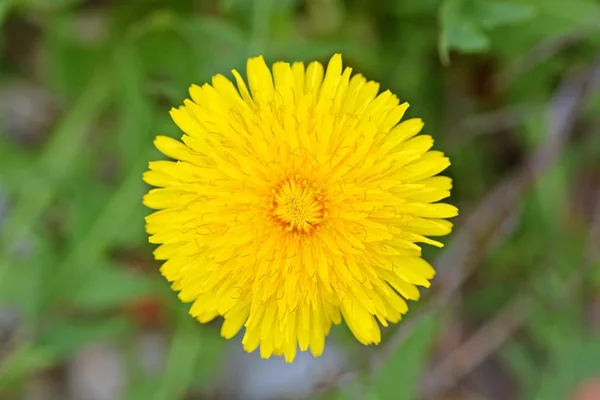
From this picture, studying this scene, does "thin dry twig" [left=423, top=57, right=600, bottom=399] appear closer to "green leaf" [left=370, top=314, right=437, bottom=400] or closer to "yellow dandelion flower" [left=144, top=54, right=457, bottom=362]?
"green leaf" [left=370, top=314, right=437, bottom=400]

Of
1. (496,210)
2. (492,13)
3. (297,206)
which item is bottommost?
(496,210)

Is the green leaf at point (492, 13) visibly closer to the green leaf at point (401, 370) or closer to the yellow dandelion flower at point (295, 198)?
the yellow dandelion flower at point (295, 198)

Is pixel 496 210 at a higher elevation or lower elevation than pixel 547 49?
lower

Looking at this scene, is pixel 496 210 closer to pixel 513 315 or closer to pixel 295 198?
pixel 513 315

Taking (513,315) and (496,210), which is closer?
(496,210)

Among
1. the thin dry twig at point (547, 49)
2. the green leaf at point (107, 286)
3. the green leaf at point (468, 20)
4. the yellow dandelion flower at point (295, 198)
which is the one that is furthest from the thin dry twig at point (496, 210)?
the green leaf at point (107, 286)

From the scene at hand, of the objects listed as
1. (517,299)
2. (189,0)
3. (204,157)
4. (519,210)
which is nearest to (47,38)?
(189,0)

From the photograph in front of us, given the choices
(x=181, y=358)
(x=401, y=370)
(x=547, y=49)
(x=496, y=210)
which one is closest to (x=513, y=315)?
(x=496, y=210)
